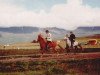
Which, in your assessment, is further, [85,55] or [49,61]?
[85,55]

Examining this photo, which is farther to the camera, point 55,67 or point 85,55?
point 85,55

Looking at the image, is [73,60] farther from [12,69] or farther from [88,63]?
[12,69]

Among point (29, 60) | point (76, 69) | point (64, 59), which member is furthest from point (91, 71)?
point (29, 60)

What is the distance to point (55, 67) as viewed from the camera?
918 inches

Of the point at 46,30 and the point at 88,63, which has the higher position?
the point at 46,30

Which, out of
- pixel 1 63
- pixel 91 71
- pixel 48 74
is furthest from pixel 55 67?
pixel 1 63

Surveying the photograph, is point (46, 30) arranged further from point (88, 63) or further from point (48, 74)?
point (48, 74)

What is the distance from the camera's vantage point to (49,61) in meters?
25.0

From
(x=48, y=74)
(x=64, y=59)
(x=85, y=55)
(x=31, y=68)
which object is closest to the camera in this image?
(x=48, y=74)

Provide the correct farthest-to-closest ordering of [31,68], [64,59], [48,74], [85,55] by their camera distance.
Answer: [85,55] < [64,59] < [31,68] < [48,74]

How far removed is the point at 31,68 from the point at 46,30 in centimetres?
546

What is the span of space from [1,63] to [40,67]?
2.79m

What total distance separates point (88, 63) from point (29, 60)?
13.4 ft

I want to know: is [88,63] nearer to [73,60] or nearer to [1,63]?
[73,60]
